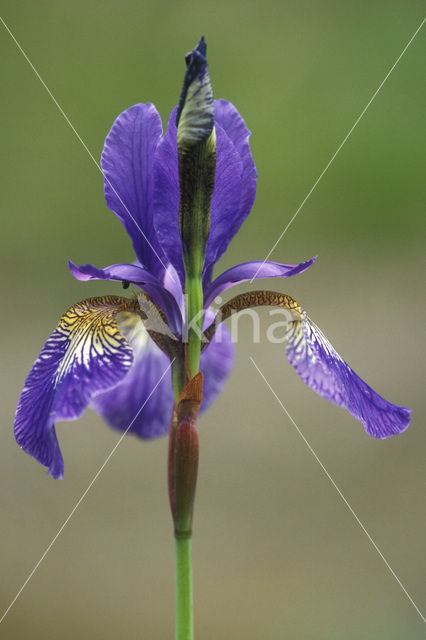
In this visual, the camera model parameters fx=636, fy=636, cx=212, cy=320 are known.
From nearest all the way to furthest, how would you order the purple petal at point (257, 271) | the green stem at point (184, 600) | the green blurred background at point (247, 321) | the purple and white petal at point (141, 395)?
1. the green stem at point (184, 600)
2. the purple petal at point (257, 271)
3. the purple and white petal at point (141, 395)
4. the green blurred background at point (247, 321)

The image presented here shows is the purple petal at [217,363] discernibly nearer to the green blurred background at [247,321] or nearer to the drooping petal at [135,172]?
the drooping petal at [135,172]

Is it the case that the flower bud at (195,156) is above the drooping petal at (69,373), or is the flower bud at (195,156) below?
above

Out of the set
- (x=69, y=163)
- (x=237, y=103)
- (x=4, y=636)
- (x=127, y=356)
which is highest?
(x=237, y=103)

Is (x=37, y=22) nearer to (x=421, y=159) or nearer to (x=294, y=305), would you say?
(x=421, y=159)

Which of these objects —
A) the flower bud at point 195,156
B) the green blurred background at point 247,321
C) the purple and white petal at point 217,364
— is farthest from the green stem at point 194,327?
the green blurred background at point 247,321

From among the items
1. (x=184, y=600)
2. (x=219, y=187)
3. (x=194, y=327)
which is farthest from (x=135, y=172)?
(x=184, y=600)

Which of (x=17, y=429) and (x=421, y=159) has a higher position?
(x=421, y=159)

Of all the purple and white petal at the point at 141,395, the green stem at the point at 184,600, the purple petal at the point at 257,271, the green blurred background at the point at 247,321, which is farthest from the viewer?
the green blurred background at the point at 247,321

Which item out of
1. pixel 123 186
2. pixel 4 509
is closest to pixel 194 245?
pixel 123 186
